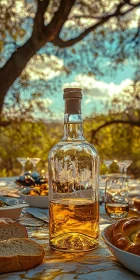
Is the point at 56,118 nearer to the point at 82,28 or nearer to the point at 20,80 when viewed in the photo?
the point at 20,80

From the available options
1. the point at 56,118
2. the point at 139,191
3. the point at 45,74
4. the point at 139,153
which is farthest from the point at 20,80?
the point at 139,191

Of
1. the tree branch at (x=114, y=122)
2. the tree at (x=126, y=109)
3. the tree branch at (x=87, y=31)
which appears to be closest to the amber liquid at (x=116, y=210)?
the tree branch at (x=87, y=31)

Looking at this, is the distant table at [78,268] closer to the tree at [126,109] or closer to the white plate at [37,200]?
the white plate at [37,200]

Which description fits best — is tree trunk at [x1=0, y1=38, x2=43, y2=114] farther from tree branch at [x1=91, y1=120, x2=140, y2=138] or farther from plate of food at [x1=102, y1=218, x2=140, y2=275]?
plate of food at [x1=102, y1=218, x2=140, y2=275]

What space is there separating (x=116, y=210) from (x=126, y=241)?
0.52 meters

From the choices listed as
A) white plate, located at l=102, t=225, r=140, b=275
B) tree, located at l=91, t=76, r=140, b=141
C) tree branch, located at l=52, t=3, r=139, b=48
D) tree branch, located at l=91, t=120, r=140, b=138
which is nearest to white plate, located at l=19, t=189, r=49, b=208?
white plate, located at l=102, t=225, r=140, b=275

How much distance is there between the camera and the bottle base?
0.95m

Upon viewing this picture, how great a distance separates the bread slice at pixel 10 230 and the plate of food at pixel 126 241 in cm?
19

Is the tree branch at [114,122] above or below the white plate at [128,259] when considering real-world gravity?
above

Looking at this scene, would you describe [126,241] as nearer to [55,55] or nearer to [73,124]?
[73,124]

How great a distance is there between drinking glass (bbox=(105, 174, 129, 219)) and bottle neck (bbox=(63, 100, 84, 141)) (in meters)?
0.35

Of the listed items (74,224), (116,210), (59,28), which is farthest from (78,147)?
(59,28)

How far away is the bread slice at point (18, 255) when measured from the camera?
0.79 meters

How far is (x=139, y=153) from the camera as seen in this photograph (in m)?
7.80
